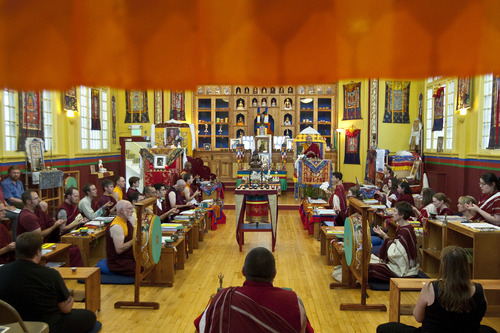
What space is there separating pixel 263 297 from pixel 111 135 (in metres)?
12.0

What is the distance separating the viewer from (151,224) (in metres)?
4.29

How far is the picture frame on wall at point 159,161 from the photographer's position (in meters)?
9.71

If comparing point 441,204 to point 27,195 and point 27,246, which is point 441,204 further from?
point 27,195

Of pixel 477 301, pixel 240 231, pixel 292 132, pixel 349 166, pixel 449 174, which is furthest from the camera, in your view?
pixel 292 132

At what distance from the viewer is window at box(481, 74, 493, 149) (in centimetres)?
814

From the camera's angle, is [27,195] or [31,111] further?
[31,111]

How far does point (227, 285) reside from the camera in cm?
522

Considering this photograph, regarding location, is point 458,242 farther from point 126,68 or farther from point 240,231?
point 126,68

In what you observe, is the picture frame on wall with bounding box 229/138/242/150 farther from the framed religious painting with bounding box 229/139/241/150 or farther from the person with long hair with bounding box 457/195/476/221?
the person with long hair with bounding box 457/195/476/221

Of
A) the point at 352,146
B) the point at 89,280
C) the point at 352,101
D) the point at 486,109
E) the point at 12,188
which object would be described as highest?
the point at 352,101

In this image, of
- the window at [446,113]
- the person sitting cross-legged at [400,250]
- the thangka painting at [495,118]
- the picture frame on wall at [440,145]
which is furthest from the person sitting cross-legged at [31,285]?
the picture frame on wall at [440,145]

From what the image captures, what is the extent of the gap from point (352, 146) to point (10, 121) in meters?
10.0

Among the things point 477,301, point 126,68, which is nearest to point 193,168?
point 477,301

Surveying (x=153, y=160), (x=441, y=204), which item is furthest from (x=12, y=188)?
(x=441, y=204)
